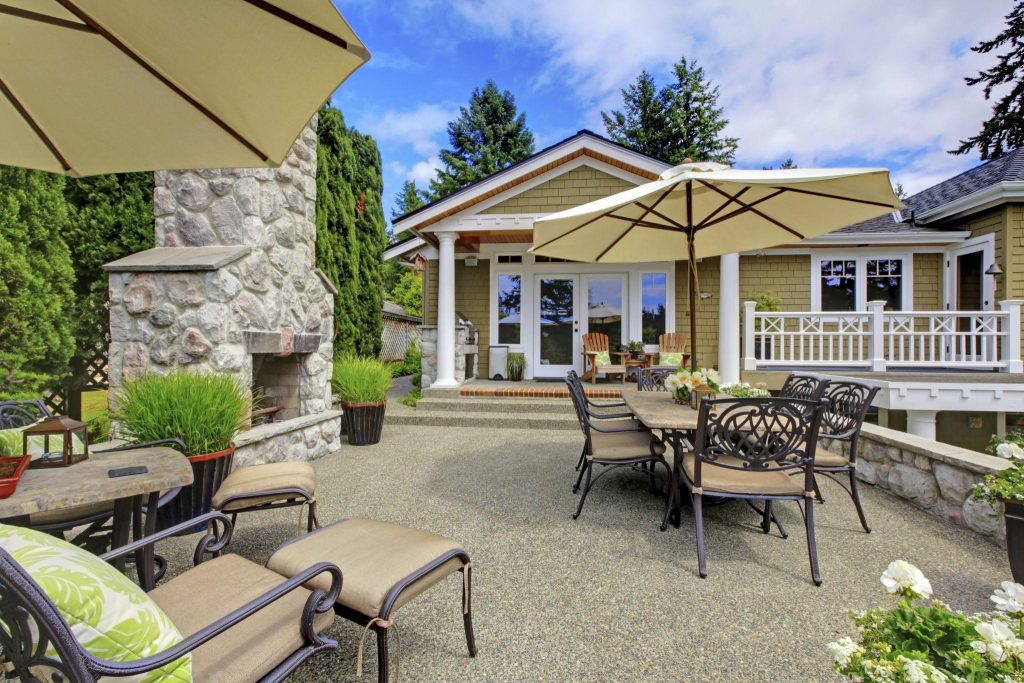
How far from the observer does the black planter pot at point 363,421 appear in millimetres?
5332

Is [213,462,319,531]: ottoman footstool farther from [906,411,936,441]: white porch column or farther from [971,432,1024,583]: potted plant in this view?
[906,411,936,441]: white porch column

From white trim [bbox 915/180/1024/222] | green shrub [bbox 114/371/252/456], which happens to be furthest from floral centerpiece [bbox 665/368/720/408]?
white trim [bbox 915/180/1024/222]

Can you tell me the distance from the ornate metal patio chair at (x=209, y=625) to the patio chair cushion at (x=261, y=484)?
0.64 meters

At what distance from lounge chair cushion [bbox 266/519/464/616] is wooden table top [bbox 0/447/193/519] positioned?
0.54 m

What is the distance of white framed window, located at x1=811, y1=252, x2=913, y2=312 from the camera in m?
8.59

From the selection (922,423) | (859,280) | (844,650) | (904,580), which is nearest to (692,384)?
(904,580)

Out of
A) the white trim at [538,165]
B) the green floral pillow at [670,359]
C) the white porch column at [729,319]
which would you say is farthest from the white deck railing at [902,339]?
the white trim at [538,165]

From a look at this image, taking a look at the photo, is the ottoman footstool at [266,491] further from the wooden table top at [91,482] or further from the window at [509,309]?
the window at [509,309]

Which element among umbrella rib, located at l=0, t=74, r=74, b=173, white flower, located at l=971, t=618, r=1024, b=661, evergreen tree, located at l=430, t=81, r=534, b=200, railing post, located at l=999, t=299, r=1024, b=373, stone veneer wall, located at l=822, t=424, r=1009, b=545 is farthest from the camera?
evergreen tree, located at l=430, t=81, r=534, b=200

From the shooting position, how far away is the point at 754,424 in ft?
8.51

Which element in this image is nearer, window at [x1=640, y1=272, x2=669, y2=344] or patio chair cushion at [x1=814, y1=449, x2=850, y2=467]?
patio chair cushion at [x1=814, y1=449, x2=850, y2=467]

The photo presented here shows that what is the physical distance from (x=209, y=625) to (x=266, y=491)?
4.46 feet

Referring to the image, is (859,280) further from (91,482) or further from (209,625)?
(91,482)

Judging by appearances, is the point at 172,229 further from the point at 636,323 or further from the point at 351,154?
the point at 636,323
